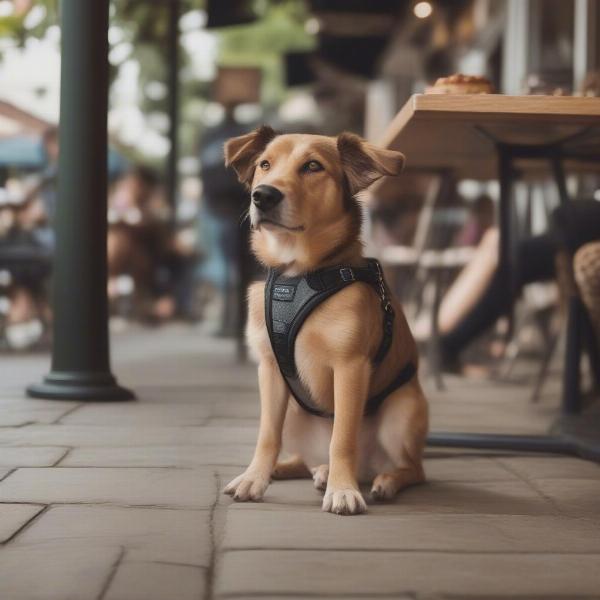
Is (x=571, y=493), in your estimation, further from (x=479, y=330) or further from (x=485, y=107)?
(x=479, y=330)

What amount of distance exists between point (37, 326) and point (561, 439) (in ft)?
22.4

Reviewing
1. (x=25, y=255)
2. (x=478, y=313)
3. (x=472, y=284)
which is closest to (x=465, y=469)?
(x=478, y=313)

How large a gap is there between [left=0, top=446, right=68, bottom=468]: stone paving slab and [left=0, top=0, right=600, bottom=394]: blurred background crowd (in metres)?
1.81

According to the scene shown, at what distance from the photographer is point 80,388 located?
13.3 ft

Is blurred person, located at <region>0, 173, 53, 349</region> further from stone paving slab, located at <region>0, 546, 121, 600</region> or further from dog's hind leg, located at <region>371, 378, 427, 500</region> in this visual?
stone paving slab, located at <region>0, 546, 121, 600</region>

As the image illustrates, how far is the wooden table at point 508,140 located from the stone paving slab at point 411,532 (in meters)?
0.96

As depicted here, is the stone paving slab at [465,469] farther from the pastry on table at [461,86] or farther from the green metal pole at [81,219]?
the green metal pole at [81,219]

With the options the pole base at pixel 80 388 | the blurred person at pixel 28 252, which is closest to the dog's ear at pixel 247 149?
the pole base at pixel 80 388

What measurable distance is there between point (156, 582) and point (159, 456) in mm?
1227

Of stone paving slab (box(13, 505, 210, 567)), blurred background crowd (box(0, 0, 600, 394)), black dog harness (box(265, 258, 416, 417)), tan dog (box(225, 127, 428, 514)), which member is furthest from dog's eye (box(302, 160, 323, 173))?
blurred background crowd (box(0, 0, 600, 394))

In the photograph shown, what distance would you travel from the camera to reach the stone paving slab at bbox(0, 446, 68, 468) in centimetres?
269

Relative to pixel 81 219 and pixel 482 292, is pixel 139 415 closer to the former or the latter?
pixel 81 219

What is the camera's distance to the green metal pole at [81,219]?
4.07 meters

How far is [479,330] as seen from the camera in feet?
17.7
